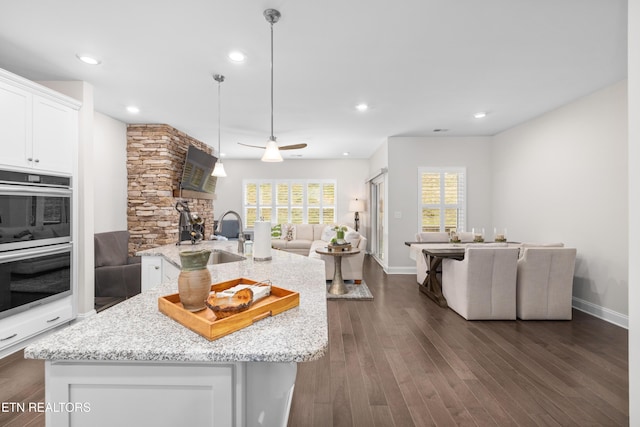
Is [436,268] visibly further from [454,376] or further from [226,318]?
[226,318]

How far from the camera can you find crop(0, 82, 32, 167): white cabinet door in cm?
236

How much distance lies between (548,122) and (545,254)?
2.16 metres

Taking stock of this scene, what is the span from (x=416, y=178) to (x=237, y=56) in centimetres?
403

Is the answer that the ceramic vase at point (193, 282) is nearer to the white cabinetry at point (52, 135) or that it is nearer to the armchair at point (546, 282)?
the white cabinetry at point (52, 135)

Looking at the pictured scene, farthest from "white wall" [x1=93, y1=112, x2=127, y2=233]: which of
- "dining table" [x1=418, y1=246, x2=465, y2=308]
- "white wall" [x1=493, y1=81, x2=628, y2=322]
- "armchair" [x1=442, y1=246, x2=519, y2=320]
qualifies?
"white wall" [x1=493, y1=81, x2=628, y2=322]

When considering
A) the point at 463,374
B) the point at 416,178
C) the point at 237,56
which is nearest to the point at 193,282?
the point at 463,374

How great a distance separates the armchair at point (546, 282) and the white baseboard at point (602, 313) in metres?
0.42

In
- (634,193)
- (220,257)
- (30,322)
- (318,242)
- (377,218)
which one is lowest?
(30,322)

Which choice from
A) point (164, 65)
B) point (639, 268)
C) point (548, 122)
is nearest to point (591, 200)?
point (548, 122)

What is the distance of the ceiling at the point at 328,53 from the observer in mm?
2072

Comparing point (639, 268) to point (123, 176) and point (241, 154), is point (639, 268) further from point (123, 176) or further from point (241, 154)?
point (241, 154)

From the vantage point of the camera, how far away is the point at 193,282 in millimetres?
1049

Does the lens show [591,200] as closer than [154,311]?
→ No

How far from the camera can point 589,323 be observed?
325 cm
